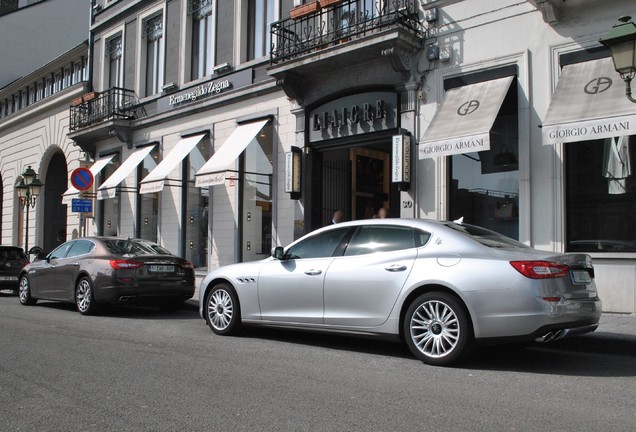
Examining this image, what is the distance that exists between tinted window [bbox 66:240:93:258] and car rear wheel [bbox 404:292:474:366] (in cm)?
712

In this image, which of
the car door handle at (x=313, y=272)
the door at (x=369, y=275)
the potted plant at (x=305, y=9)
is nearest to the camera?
the door at (x=369, y=275)

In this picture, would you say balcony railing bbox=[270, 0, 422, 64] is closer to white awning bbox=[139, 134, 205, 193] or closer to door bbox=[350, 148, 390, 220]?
door bbox=[350, 148, 390, 220]

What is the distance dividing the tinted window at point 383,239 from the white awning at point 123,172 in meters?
13.5

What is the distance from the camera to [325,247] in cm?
713

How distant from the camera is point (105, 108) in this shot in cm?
2102

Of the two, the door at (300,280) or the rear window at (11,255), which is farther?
the rear window at (11,255)

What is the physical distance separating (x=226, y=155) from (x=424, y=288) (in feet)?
32.8

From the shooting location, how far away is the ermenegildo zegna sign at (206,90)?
16266 mm

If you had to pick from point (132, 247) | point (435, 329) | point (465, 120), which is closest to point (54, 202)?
point (132, 247)

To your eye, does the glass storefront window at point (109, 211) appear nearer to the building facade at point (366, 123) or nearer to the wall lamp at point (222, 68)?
the building facade at point (366, 123)

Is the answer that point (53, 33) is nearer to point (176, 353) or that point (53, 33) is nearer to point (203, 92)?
point (203, 92)

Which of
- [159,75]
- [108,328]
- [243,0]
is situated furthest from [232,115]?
[108,328]

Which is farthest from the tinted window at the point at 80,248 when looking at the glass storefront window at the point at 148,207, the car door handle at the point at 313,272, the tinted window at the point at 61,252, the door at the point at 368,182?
the glass storefront window at the point at 148,207

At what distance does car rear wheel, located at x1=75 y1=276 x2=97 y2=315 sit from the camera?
34.0 ft
